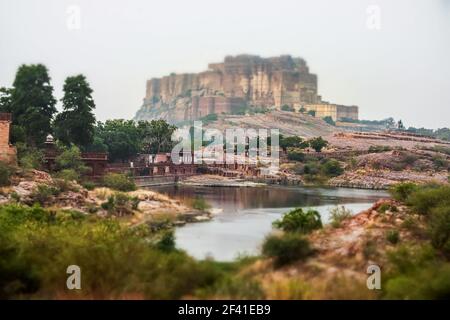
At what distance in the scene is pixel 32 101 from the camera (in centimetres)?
2027

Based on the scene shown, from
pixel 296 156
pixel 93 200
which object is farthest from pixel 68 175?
pixel 296 156

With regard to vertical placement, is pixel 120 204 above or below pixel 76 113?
below

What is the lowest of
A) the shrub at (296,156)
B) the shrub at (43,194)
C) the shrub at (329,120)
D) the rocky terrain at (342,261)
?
the rocky terrain at (342,261)

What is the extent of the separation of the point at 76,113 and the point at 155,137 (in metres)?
9.80

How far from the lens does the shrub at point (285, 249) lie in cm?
916

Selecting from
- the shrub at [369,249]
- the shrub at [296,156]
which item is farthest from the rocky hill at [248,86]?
the shrub at [369,249]

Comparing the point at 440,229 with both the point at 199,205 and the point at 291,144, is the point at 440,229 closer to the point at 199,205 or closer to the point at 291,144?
the point at 199,205

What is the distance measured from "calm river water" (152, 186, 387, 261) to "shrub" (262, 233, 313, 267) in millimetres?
596

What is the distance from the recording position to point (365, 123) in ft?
245

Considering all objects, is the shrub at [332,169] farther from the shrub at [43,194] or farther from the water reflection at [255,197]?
the shrub at [43,194]

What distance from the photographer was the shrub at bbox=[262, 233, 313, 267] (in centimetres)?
916

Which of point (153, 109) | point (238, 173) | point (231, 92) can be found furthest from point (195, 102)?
point (238, 173)

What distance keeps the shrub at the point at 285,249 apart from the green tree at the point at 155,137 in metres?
20.9
